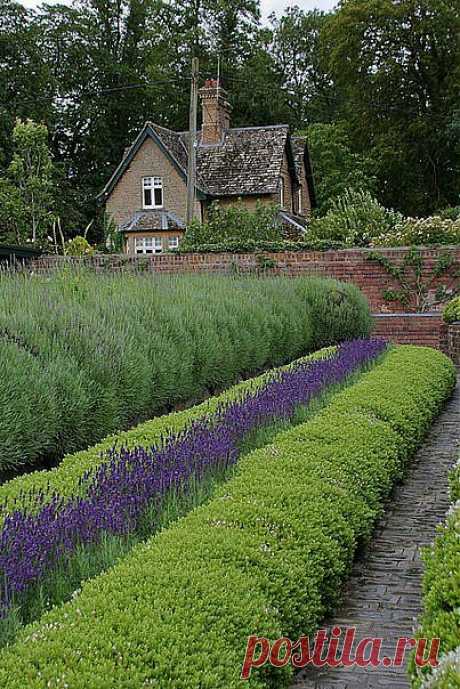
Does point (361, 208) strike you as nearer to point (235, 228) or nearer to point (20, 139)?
point (235, 228)

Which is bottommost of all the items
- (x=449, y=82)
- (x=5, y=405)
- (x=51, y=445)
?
(x=51, y=445)

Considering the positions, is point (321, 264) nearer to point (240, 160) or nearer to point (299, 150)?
point (240, 160)

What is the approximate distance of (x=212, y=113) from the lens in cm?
3328

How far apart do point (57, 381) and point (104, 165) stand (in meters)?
40.2

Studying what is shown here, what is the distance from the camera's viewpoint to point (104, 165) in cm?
4434

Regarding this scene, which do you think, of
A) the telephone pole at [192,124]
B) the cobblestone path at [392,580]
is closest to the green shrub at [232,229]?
the telephone pole at [192,124]

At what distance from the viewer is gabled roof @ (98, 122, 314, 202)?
31.3m

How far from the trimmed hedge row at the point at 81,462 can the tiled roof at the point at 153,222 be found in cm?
2649

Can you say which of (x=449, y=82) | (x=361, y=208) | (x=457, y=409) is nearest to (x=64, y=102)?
(x=449, y=82)

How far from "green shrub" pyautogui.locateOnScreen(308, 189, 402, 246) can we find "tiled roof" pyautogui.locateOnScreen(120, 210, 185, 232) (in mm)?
10978

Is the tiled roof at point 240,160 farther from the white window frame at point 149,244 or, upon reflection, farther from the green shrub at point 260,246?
the green shrub at point 260,246

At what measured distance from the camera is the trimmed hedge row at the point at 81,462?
159 inches

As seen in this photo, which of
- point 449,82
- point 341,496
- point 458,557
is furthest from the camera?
point 449,82

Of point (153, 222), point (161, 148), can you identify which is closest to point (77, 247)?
point (153, 222)
